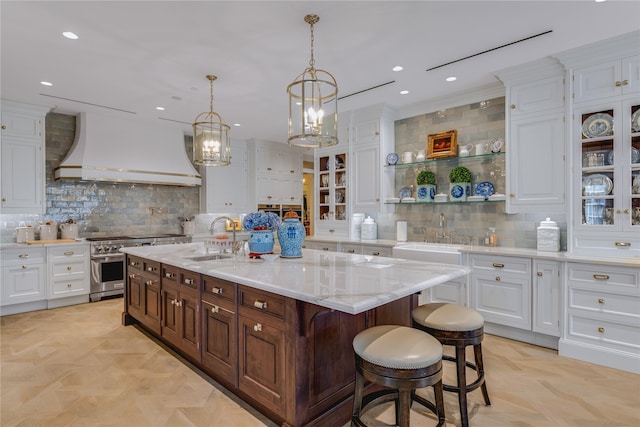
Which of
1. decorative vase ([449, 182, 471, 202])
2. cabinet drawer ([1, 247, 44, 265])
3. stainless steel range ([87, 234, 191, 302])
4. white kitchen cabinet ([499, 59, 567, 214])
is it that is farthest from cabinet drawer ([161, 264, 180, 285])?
white kitchen cabinet ([499, 59, 567, 214])

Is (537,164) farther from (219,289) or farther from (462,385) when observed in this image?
(219,289)

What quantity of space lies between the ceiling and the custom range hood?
0.75m

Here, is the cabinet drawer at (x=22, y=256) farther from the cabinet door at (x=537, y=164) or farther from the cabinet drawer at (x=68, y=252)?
the cabinet door at (x=537, y=164)

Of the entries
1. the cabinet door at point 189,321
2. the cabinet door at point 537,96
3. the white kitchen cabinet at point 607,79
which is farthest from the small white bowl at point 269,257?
the white kitchen cabinet at point 607,79

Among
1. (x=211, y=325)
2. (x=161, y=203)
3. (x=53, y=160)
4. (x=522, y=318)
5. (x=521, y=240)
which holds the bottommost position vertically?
(x=522, y=318)

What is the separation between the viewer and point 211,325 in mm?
2484

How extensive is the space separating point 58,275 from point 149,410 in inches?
133

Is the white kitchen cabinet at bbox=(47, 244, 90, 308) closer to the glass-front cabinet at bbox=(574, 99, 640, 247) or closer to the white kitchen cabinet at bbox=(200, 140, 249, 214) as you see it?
the white kitchen cabinet at bbox=(200, 140, 249, 214)

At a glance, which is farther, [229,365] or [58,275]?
[58,275]

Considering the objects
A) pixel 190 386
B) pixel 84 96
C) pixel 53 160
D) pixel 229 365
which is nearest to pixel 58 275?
pixel 53 160

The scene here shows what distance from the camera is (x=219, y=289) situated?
2367mm

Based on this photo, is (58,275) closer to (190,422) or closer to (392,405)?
(190,422)

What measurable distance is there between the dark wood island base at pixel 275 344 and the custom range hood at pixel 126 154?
10.0ft

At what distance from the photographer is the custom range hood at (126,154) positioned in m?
4.80
